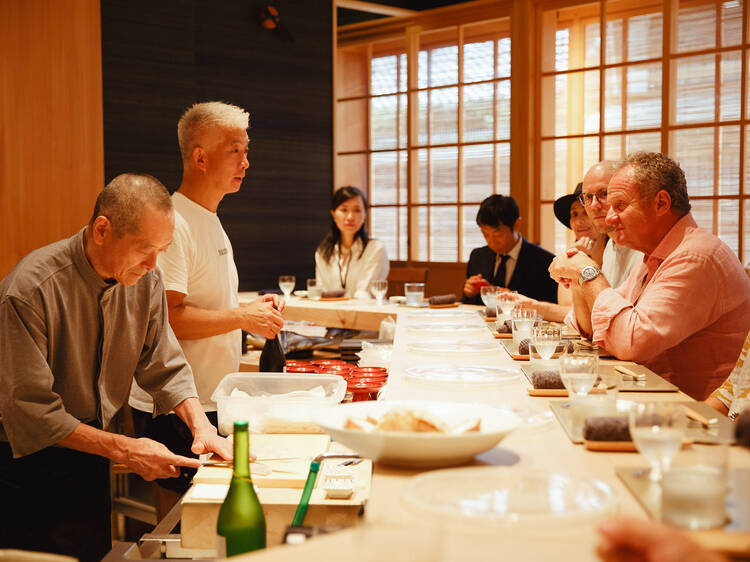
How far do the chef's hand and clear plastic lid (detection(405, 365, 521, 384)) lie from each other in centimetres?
93

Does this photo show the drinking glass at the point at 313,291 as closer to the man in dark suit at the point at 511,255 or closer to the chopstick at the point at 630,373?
the man in dark suit at the point at 511,255

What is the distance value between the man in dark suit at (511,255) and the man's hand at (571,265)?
1.70m

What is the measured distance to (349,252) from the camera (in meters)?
5.32

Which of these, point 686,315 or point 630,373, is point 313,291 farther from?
point 630,373

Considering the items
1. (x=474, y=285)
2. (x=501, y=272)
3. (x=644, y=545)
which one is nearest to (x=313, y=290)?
(x=474, y=285)

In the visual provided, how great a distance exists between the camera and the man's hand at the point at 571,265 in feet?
8.59

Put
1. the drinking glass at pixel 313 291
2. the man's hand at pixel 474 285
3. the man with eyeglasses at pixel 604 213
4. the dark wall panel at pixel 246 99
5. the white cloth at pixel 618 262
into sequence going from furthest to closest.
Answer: the dark wall panel at pixel 246 99
the drinking glass at pixel 313 291
the man's hand at pixel 474 285
the white cloth at pixel 618 262
the man with eyeglasses at pixel 604 213

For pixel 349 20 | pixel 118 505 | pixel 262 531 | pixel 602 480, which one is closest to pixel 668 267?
pixel 602 480

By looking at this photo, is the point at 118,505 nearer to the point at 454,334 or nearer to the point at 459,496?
the point at 454,334

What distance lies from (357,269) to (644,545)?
4.53m

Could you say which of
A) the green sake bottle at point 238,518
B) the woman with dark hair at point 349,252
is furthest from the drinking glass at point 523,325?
the woman with dark hair at point 349,252

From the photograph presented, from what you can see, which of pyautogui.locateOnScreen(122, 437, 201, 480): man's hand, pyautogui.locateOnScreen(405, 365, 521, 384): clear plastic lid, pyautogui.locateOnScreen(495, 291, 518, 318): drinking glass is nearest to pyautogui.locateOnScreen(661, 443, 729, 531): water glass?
pyautogui.locateOnScreen(405, 365, 521, 384): clear plastic lid

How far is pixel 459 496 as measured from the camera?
988 millimetres

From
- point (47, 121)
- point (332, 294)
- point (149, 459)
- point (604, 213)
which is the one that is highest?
point (47, 121)
